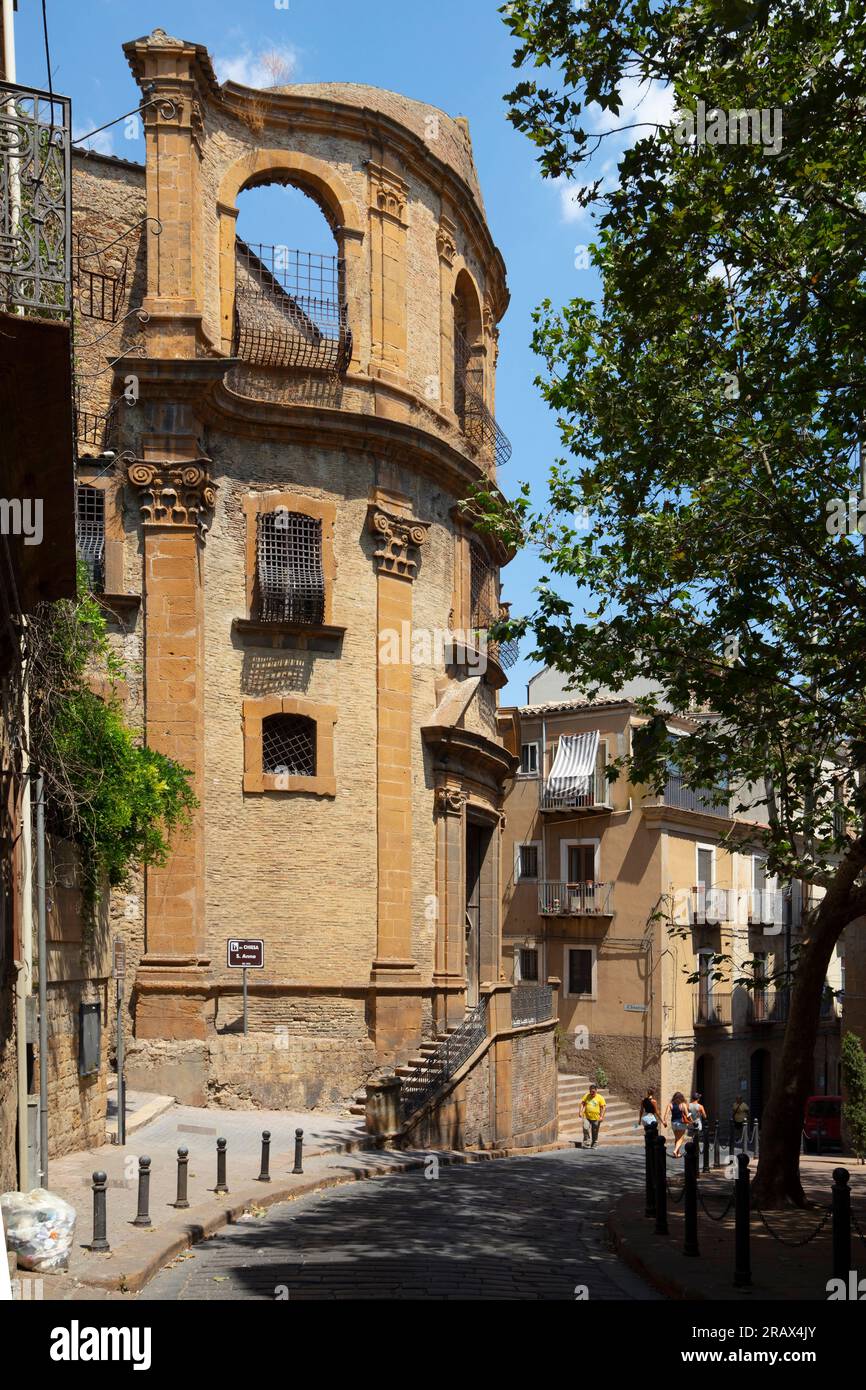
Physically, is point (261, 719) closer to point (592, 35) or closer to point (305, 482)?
point (305, 482)

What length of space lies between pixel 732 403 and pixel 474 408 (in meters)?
17.7

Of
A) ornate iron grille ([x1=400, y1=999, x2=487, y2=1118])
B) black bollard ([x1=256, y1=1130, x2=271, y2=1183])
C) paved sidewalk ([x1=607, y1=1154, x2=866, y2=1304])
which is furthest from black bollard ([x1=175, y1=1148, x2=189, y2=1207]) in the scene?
ornate iron grille ([x1=400, y1=999, x2=487, y2=1118])

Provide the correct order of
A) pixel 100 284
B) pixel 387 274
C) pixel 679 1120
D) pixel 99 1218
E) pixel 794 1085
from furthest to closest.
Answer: pixel 679 1120, pixel 387 274, pixel 100 284, pixel 794 1085, pixel 99 1218

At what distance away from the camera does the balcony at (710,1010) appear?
1554 inches

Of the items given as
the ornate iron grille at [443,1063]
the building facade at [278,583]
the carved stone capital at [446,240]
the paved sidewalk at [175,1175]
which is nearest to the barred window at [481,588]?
the building facade at [278,583]

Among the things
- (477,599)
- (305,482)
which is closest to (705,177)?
(305,482)

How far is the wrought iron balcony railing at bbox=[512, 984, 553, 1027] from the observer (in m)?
27.4

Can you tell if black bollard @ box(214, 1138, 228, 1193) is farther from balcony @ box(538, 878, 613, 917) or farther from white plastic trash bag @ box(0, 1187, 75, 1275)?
balcony @ box(538, 878, 613, 917)

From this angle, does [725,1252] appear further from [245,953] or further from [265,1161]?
[245,953]

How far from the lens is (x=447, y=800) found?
27328mm

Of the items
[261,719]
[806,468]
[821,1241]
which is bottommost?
[821,1241]

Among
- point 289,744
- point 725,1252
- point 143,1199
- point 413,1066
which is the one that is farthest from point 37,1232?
point 289,744
